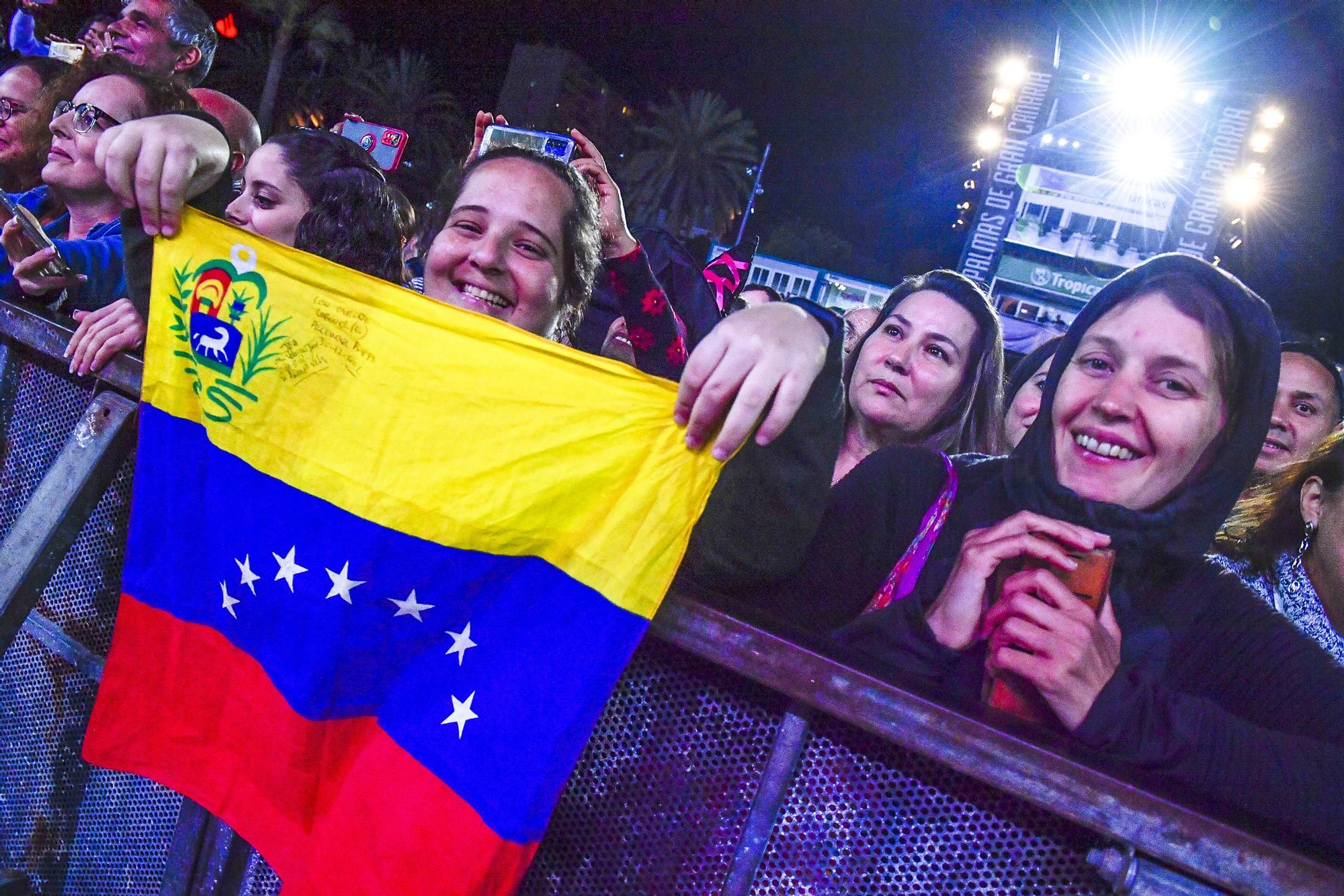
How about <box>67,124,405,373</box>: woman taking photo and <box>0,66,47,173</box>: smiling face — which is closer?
<box>67,124,405,373</box>: woman taking photo

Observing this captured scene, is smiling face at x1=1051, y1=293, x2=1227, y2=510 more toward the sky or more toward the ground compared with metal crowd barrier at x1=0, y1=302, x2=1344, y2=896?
more toward the sky

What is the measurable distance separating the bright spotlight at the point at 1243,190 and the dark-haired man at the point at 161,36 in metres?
30.5

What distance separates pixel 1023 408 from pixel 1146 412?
58.7 inches

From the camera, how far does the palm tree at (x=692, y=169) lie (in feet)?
156

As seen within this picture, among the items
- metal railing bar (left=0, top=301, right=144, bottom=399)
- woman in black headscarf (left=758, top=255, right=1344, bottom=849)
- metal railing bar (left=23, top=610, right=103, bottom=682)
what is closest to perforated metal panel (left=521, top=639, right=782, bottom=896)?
woman in black headscarf (left=758, top=255, right=1344, bottom=849)

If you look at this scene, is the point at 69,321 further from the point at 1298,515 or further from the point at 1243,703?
the point at 1298,515

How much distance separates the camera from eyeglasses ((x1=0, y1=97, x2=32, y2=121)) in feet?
11.0

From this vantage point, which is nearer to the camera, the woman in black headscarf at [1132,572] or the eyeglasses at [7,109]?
the woman in black headscarf at [1132,572]

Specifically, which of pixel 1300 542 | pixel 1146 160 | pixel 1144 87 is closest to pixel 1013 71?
pixel 1144 87

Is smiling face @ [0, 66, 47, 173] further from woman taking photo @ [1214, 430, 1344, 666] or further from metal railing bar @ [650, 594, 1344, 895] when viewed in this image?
woman taking photo @ [1214, 430, 1344, 666]

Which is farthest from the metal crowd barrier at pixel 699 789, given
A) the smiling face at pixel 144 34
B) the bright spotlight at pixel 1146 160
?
the bright spotlight at pixel 1146 160

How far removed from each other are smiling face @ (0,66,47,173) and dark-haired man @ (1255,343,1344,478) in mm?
5409

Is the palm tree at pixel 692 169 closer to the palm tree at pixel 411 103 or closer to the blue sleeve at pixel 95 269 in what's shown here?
the palm tree at pixel 411 103

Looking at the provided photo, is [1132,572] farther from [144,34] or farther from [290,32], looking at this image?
[290,32]
